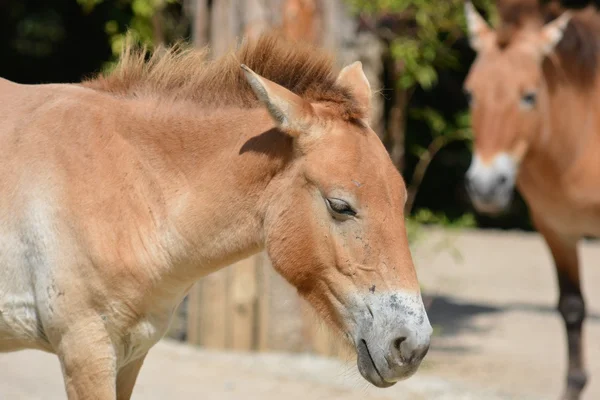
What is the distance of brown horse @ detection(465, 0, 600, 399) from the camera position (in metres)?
6.18

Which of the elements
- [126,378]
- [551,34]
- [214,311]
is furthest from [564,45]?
[126,378]

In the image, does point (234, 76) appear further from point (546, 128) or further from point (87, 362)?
point (546, 128)

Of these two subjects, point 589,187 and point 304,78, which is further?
point 589,187

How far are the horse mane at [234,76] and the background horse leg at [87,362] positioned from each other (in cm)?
92

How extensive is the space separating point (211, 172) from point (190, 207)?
0.15 meters

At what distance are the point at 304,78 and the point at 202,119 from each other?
A: 400 millimetres

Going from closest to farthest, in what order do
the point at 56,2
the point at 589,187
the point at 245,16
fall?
the point at 589,187
the point at 245,16
the point at 56,2

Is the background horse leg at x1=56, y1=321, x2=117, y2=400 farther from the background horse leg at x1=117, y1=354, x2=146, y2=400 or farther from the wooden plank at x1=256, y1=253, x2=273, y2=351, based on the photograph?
the wooden plank at x1=256, y1=253, x2=273, y2=351

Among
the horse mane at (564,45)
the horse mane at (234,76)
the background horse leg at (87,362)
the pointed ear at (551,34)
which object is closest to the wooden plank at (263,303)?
the horse mane at (564,45)

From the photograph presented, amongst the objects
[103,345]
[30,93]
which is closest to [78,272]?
[103,345]

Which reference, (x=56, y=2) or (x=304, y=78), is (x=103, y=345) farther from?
(x=56, y=2)

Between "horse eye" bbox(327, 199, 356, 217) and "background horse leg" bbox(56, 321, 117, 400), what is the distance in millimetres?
897

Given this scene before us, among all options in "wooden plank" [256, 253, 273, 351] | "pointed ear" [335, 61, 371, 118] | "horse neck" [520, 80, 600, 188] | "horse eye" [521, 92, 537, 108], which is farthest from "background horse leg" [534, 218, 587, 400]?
"pointed ear" [335, 61, 371, 118]

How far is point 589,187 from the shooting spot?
627cm
